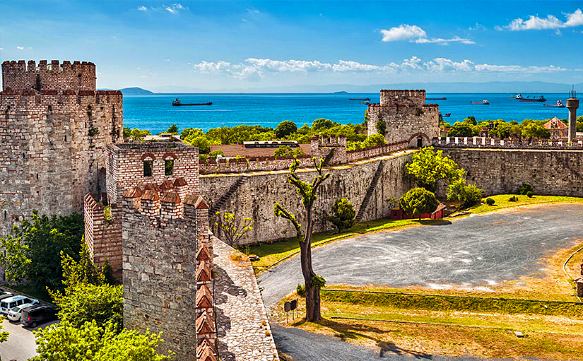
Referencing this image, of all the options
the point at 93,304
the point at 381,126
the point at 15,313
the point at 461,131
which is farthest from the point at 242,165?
the point at 461,131

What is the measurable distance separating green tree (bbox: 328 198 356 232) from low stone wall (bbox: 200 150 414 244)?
2.65 feet

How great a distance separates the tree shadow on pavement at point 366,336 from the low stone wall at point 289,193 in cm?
1223

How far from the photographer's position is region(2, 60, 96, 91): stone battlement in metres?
26.9

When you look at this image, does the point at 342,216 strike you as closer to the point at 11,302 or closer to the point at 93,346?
the point at 11,302

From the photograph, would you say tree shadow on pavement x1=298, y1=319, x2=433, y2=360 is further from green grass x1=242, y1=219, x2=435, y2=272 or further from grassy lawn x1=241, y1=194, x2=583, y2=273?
green grass x1=242, y1=219, x2=435, y2=272

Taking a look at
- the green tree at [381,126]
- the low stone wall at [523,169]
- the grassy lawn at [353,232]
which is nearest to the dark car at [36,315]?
the grassy lawn at [353,232]

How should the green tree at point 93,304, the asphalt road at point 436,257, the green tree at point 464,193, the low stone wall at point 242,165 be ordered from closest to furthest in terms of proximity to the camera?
the green tree at point 93,304, the asphalt road at point 436,257, the low stone wall at point 242,165, the green tree at point 464,193

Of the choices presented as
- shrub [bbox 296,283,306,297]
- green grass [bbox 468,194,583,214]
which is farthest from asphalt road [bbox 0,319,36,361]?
green grass [bbox 468,194,583,214]

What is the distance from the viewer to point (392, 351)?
70.9 ft

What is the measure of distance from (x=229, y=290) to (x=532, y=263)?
18.4 meters

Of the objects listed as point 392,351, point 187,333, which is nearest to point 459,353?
point 392,351

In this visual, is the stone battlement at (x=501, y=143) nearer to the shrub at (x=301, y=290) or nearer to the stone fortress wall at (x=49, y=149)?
the shrub at (x=301, y=290)

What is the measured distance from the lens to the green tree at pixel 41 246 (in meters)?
24.2

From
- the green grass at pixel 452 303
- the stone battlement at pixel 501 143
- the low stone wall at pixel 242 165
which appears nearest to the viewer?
the green grass at pixel 452 303
